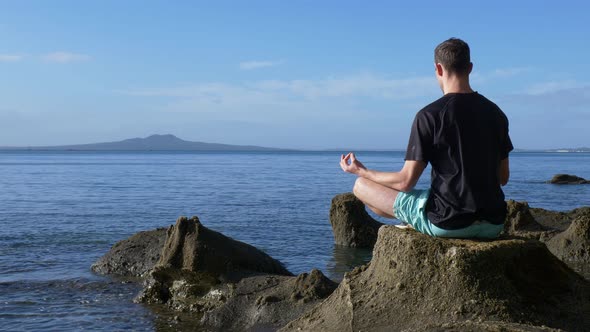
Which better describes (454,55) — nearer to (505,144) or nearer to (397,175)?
(505,144)

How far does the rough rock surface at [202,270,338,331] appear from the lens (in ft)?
32.2

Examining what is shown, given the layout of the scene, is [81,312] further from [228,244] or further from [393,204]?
[393,204]

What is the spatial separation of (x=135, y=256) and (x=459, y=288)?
10.7m

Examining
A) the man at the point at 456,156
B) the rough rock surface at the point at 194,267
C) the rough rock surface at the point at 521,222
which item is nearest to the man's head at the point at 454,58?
the man at the point at 456,156

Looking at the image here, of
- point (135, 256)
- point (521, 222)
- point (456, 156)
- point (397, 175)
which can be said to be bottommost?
point (135, 256)

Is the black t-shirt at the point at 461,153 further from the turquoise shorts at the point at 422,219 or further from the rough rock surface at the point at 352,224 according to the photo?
the rough rock surface at the point at 352,224

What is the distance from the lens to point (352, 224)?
20.4 m

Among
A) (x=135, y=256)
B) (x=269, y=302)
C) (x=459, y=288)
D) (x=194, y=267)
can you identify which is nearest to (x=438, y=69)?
(x=459, y=288)

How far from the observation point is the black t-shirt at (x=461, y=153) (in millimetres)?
6008

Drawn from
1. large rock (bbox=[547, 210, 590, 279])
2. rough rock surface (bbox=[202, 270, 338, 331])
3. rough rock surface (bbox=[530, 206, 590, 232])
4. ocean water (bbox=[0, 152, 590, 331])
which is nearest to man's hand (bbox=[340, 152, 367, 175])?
rough rock surface (bbox=[202, 270, 338, 331])

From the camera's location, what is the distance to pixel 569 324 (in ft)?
21.0

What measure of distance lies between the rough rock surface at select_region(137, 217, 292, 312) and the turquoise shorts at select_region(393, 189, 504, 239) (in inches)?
242

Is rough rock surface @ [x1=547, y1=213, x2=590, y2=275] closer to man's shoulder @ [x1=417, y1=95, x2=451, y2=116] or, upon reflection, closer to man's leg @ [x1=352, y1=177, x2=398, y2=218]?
man's leg @ [x1=352, y1=177, x2=398, y2=218]

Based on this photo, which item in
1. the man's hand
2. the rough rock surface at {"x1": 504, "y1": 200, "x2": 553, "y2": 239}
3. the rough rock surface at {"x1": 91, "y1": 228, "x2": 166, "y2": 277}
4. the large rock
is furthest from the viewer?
the rough rock surface at {"x1": 504, "y1": 200, "x2": 553, "y2": 239}
